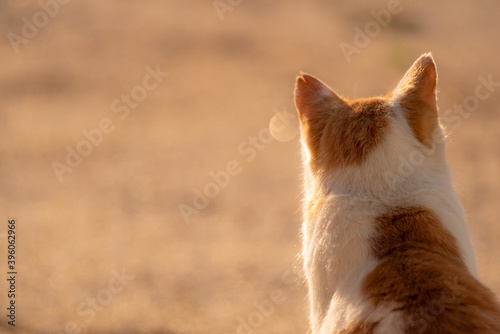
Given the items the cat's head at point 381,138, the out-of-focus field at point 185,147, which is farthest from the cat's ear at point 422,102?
the out-of-focus field at point 185,147

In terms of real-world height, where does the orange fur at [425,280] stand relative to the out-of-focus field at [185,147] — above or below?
above

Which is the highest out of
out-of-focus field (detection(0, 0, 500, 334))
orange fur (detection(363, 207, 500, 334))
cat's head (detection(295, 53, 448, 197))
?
cat's head (detection(295, 53, 448, 197))

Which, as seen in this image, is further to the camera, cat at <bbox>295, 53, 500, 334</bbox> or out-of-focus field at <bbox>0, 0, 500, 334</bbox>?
out-of-focus field at <bbox>0, 0, 500, 334</bbox>

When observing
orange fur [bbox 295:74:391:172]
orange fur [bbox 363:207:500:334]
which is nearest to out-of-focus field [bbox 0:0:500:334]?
orange fur [bbox 295:74:391:172]

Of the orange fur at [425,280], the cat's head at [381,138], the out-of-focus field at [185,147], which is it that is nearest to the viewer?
the orange fur at [425,280]

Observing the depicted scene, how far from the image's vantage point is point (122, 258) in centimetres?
584

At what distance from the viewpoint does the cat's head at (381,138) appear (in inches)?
98.3

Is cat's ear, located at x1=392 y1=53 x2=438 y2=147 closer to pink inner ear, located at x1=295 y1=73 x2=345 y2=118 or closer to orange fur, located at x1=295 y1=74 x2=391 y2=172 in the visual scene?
orange fur, located at x1=295 y1=74 x2=391 y2=172

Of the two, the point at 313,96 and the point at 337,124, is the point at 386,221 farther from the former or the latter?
the point at 313,96

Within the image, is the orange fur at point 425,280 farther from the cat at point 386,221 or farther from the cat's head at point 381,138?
the cat's head at point 381,138

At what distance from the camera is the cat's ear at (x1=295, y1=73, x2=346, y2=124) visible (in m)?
2.76

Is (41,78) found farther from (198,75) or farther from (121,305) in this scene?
(121,305)

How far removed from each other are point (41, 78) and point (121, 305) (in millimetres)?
6907

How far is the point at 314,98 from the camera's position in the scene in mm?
2799
